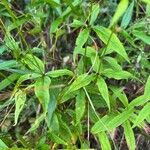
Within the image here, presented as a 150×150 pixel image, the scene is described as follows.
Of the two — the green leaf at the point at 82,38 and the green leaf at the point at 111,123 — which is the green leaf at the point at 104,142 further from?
the green leaf at the point at 82,38

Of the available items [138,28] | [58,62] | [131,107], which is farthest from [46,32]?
[131,107]

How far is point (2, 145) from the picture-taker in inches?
54.1

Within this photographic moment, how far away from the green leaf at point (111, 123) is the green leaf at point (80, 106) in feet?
0.21

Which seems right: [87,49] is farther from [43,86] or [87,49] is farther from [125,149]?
[125,149]

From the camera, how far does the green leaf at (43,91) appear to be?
4.25ft

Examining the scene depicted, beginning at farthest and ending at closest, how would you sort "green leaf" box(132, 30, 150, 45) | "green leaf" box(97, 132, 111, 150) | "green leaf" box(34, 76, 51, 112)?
"green leaf" box(132, 30, 150, 45)
"green leaf" box(97, 132, 111, 150)
"green leaf" box(34, 76, 51, 112)

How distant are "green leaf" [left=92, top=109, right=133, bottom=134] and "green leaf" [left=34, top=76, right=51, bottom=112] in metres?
0.22

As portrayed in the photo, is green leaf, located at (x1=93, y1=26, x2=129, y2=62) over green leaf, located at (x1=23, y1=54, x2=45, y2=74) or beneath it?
over

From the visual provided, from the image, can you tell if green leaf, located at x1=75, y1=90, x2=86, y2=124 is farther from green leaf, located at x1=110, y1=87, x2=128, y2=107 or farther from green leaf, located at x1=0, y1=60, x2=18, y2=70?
green leaf, located at x1=0, y1=60, x2=18, y2=70

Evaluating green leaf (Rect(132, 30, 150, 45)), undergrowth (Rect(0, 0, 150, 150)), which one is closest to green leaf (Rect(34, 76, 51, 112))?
undergrowth (Rect(0, 0, 150, 150))

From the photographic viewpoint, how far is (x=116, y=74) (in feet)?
4.59

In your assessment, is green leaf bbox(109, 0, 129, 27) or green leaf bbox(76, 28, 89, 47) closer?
green leaf bbox(109, 0, 129, 27)

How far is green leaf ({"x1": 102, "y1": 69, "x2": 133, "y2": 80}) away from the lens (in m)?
1.39

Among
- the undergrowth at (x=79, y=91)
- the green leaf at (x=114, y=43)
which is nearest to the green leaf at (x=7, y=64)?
the undergrowth at (x=79, y=91)
